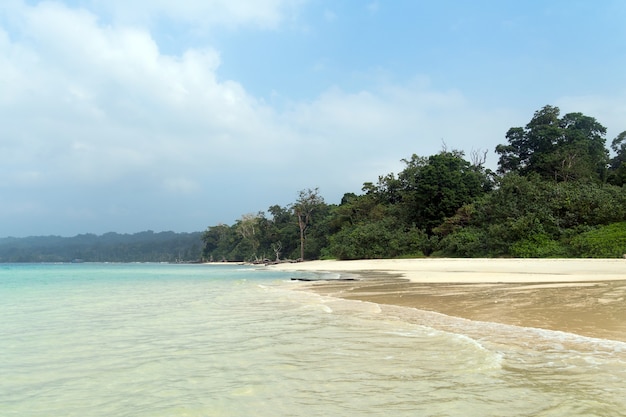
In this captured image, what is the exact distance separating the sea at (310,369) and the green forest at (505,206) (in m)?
27.7

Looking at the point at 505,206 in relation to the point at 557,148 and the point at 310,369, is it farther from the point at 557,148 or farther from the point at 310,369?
the point at 310,369

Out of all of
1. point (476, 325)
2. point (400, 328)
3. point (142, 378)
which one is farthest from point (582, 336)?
point (142, 378)

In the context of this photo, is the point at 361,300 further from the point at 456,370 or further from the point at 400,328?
the point at 456,370

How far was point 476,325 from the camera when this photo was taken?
7742 mm

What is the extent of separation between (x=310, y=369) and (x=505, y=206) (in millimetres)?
41123

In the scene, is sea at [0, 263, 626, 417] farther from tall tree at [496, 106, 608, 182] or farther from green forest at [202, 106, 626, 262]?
tall tree at [496, 106, 608, 182]

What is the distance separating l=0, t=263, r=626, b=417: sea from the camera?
3.86 meters

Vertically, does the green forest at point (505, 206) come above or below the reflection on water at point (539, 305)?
above

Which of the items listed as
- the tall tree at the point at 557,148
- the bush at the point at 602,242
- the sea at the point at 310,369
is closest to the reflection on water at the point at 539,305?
the sea at the point at 310,369

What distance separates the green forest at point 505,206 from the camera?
34.0 metres

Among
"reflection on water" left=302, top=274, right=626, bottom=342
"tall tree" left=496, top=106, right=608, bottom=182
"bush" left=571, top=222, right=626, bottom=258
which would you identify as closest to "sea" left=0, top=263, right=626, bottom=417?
"reflection on water" left=302, top=274, right=626, bottom=342

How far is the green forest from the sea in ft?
90.9

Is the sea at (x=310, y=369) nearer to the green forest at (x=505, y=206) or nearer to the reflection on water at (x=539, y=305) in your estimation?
the reflection on water at (x=539, y=305)

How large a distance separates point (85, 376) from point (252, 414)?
2683 millimetres
